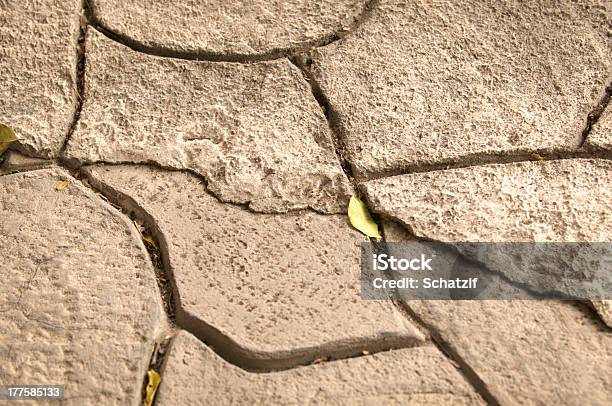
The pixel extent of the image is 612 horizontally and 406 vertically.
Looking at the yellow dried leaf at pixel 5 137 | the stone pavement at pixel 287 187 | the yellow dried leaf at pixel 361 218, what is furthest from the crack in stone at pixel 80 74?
the yellow dried leaf at pixel 361 218

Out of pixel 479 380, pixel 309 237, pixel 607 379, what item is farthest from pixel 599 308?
pixel 309 237

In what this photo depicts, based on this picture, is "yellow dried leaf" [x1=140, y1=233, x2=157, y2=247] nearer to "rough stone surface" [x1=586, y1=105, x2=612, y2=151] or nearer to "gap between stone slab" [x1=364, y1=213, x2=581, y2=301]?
"gap between stone slab" [x1=364, y1=213, x2=581, y2=301]

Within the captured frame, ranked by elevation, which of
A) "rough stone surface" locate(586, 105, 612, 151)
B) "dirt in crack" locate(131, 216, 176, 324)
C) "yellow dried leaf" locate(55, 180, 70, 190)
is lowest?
"dirt in crack" locate(131, 216, 176, 324)

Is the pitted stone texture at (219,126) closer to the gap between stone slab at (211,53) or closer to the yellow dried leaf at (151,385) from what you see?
the gap between stone slab at (211,53)

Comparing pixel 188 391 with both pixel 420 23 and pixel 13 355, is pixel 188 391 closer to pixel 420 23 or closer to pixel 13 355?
pixel 13 355

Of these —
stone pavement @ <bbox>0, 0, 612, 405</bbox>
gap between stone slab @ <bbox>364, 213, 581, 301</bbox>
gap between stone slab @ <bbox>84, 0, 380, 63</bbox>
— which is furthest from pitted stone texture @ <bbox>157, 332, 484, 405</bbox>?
gap between stone slab @ <bbox>84, 0, 380, 63</bbox>

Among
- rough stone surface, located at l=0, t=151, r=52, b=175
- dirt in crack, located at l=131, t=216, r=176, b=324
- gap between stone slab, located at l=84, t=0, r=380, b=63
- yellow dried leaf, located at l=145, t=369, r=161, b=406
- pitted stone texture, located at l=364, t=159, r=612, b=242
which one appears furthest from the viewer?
gap between stone slab, located at l=84, t=0, r=380, b=63
